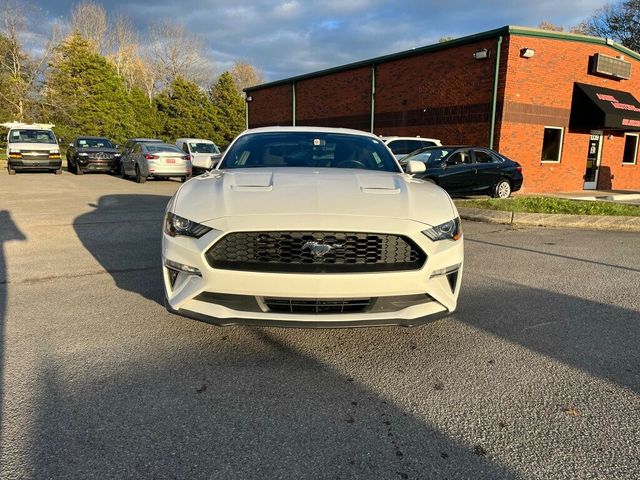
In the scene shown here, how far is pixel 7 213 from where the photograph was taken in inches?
350

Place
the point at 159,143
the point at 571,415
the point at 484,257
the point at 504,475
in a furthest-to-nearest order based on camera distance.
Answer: the point at 159,143, the point at 484,257, the point at 571,415, the point at 504,475

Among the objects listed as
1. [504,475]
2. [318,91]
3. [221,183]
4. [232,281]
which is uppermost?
[318,91]

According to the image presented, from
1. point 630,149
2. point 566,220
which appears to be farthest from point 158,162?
point 630,149

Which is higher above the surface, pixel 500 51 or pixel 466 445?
pixel 500 51

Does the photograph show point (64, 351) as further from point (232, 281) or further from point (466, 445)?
point (466, 445)

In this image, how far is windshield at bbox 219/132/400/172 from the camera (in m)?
4.36

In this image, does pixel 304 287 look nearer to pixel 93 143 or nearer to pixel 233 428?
pixel 233 428

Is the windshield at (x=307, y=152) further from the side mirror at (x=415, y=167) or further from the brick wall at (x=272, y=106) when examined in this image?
the brick wall at (x=272, y=106)

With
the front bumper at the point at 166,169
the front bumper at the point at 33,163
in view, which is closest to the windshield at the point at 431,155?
the front bumper at the point at 166,169

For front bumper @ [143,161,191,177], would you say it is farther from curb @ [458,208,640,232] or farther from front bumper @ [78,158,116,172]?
curb @ [458,208,640,232]

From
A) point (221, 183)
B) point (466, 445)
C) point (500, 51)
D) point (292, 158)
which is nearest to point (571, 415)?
point (466, 445)

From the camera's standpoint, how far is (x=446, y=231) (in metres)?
3.08

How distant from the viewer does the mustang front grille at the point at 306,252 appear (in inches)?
109

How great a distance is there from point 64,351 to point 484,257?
5.02 meters
